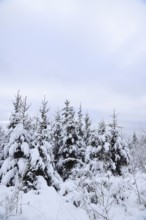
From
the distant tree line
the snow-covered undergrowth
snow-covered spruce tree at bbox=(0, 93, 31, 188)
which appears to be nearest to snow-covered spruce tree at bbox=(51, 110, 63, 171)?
the distant tree line

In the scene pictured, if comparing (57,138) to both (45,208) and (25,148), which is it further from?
(45,208)

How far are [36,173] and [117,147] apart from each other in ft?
22.9

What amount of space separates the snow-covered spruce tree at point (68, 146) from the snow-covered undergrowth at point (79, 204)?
10880 mm

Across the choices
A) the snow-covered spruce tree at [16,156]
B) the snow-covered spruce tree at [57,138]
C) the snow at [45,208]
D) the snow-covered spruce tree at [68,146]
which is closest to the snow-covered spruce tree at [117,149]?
the snow-covered spruce tree at [68,146]

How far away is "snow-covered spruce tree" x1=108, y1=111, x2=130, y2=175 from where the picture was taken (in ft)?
50.0

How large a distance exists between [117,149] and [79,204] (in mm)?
10317

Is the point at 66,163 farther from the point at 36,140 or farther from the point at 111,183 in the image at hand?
the point at 111,183

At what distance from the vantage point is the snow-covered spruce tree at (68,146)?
1745 centimetres

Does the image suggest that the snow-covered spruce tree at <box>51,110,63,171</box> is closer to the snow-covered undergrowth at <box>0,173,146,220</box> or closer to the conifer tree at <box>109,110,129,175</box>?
the conifer tree at <box>109,110,129,175</box>

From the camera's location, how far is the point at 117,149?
50.9 feet

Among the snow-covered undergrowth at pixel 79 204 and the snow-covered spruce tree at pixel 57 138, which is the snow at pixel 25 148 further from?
the snow-covered spruce tree at pixel 57 138

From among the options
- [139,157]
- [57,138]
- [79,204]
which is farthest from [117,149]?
[79,204]

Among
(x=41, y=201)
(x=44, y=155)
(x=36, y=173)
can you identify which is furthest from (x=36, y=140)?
(x=41, y=201)

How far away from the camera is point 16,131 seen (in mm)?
10680
